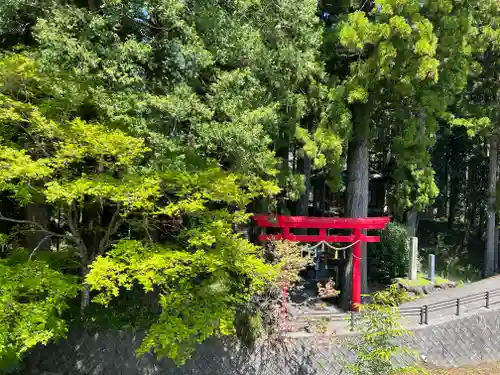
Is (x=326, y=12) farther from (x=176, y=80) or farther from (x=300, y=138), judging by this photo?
(x=176, y=80)

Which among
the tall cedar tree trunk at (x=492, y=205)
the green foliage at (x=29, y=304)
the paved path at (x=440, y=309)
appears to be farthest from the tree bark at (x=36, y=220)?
the tall cedar tree trunk at (x=492, y=205)

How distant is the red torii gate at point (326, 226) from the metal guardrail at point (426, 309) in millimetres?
865

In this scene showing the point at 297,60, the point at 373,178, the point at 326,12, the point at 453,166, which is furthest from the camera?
the point at 453,166

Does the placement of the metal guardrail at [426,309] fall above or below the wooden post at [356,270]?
below

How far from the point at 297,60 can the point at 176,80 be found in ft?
10.6

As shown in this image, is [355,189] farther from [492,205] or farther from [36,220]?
[492,205]

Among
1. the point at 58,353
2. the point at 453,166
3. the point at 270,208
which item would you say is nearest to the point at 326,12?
the point at 270,208

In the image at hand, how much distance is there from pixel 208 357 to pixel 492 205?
15682 millimetres

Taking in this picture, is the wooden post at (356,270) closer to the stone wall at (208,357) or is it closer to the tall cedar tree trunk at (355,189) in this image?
the tall cedar tree trunk at (355,189)

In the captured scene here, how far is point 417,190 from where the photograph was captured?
54.2ft

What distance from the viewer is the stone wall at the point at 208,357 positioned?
403 inches

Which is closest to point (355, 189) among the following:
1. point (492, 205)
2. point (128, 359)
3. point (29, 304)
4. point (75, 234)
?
point (128, 359)

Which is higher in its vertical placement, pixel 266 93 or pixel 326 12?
pixel 326 12

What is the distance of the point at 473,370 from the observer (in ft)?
40.1
